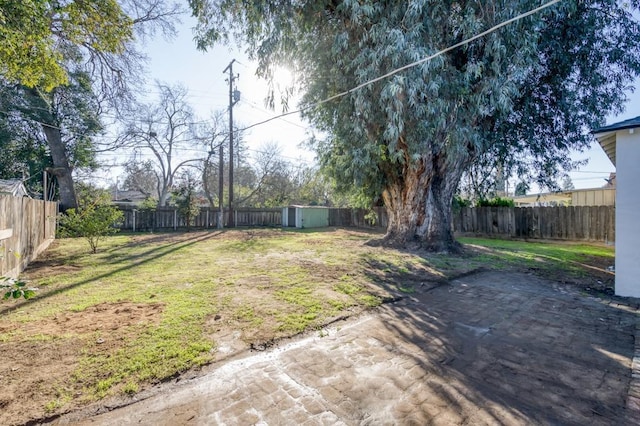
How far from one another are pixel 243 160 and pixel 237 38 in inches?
579

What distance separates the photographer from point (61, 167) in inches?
551

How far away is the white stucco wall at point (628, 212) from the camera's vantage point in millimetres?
4195

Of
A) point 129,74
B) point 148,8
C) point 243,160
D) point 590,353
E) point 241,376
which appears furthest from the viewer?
point 243,160

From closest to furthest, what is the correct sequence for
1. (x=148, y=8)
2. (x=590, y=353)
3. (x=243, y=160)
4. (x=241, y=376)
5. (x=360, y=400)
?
1. (x=360, y=400)
2. (x=241, y=376)
3. (x=590, y=353)
4. (x=148, y=8)
5. (x=243, y=160)

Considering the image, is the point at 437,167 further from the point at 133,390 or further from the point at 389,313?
the point at 133,390

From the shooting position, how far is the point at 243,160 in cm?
2277

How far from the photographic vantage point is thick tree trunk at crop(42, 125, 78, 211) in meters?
13.9

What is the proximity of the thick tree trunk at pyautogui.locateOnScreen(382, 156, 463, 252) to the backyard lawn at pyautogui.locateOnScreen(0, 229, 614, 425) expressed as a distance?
3.14 ft

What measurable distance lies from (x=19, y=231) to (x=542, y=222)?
16.1 m

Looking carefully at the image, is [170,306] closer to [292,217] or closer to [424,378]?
[424,378]

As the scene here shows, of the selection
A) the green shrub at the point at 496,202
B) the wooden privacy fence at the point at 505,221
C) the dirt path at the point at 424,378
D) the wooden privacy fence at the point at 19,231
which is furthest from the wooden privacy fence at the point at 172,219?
the dirt path at the point at 424,378

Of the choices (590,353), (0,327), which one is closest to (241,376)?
(0,327)

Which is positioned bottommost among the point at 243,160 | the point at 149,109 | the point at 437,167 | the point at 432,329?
the point at 432,329

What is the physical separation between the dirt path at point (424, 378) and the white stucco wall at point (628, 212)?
Answer: 43.7 inches
